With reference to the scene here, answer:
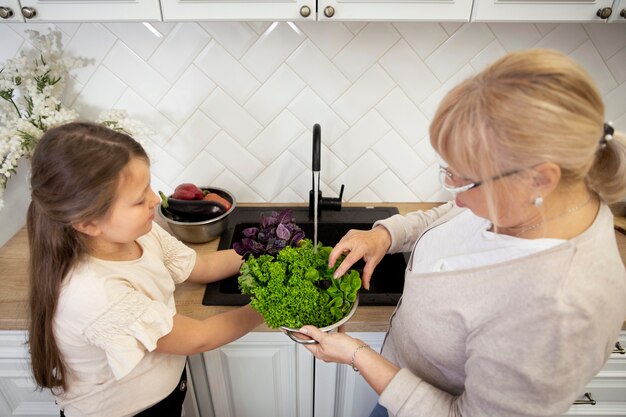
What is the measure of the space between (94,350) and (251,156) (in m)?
0.77

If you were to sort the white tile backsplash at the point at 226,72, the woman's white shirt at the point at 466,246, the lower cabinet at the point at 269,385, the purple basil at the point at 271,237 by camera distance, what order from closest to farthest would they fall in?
the woman's white shirt at the point at 466,246, the purple basil at the point at 271,237, the lower cabinet at the point at 269,385, the white tile backsplash at the point at 226,72

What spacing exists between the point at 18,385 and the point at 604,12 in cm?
180

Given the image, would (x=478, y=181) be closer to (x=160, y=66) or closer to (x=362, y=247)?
(x=362, y=247)

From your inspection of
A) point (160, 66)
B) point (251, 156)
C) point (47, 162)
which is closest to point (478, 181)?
point (47, 162)

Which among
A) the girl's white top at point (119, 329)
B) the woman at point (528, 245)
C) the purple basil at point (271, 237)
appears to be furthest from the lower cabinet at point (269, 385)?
the woman at point (528, 245)

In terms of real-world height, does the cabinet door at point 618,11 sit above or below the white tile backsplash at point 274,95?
below

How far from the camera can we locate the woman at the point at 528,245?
53cm

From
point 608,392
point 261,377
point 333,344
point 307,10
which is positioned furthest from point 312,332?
point 608,392

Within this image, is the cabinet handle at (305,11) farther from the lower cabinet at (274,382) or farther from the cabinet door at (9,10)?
the lower cabinet at (274,382)

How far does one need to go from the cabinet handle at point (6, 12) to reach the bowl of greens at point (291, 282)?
2.31 feet

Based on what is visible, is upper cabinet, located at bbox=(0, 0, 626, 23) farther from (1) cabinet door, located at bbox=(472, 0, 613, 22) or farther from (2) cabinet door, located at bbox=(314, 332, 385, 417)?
(2) cabinet door, located at bbox=(314, 332, 385, 417)

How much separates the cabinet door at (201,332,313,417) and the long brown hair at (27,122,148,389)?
46 cm

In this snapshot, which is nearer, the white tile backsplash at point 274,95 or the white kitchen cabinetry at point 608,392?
the white kitchen cabinetry at point 608,392

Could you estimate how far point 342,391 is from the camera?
1.22 meters
